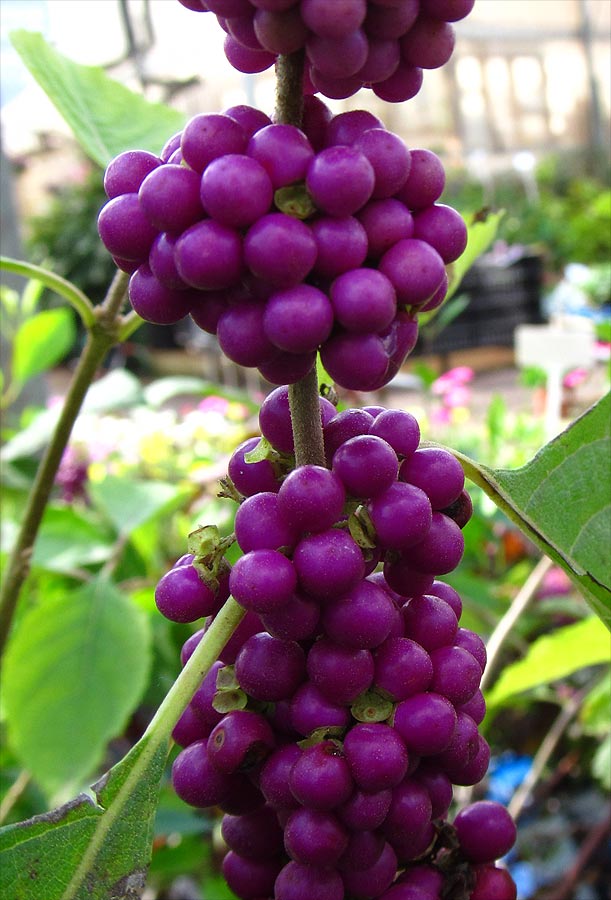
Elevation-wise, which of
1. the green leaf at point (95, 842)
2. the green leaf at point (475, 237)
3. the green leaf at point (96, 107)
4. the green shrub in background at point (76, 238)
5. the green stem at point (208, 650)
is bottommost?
the green leaf at point (95, 842)

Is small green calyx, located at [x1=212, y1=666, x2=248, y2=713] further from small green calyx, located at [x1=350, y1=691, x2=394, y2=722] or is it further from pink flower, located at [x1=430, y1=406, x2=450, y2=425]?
pink flower, located at [x1=430, y1=406, x2=450, y2=425]

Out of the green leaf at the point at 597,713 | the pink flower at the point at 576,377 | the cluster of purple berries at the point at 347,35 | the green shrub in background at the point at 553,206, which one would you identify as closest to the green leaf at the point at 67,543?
the green leaf at the point at 597,713

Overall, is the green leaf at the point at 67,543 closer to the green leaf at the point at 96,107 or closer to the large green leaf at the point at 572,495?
the green leaf at the point at 96,107

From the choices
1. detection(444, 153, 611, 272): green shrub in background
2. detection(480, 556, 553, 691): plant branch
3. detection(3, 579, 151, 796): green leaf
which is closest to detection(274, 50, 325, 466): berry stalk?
detection(480, 556, 553, 691): plant branch

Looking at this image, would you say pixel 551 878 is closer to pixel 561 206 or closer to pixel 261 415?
pixel 261 415

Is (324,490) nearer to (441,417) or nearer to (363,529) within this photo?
(363,529)

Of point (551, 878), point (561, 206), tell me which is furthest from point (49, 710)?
point (561, 206)
